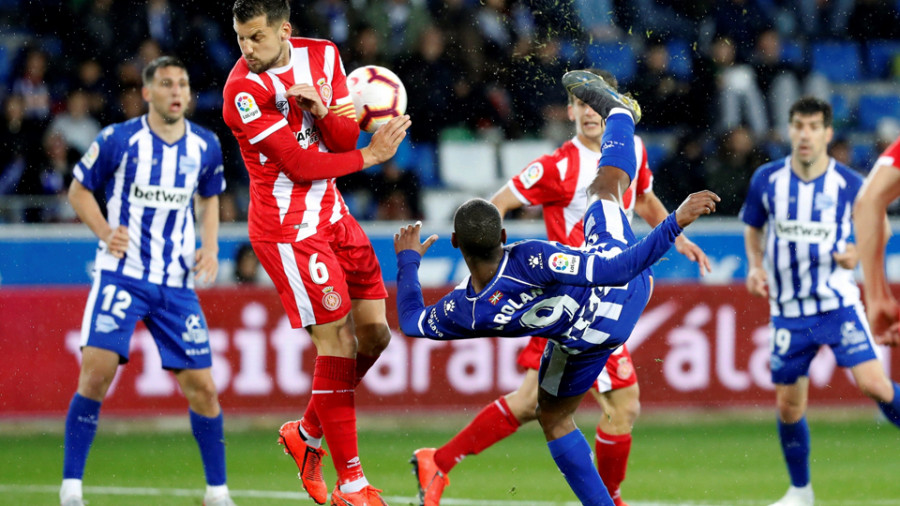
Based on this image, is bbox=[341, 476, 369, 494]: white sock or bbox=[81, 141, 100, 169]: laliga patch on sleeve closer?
bbox=[341, 476, 369, 494]: white sock

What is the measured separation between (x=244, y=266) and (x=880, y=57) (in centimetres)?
713

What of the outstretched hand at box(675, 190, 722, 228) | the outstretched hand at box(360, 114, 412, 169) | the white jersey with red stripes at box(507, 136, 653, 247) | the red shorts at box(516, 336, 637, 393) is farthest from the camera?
the white jersey with red stripes at box(507, 136, 653, 247)

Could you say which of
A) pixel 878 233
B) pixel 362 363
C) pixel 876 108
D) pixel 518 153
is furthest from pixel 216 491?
pixel 876 108

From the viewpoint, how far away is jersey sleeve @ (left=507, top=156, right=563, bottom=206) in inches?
236

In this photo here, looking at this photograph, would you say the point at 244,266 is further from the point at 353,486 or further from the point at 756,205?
the point at 353,486

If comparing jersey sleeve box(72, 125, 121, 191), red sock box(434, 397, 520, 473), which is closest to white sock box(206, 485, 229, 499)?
red sock box(434, 397, 520, 473)

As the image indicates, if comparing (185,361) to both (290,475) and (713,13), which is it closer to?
(290,475)

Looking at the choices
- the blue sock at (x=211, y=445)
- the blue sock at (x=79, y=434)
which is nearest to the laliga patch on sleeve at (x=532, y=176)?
the blue sock at (x=211, y=445)

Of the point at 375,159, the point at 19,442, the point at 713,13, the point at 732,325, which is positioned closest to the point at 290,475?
the point at 19,442

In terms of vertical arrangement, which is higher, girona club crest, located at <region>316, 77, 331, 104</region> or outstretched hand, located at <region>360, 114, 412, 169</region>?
girona club crest, located at <region>316, 77, 331, 104</region>

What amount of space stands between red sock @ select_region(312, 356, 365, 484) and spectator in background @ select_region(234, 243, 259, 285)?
15.3 feet

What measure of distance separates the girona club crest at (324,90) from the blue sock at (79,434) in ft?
6.82

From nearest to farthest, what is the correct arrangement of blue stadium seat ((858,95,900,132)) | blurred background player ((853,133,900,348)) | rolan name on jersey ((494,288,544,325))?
blurred background player ((853,133,900,348)), rolan name on jersey ((494,288,544,325)), blue stadium seat ((858,95,900,132))

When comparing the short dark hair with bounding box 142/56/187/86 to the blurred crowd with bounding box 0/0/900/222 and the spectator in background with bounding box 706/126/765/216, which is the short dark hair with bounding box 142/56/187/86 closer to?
the blurred crowd with bounding box 0/0/900/222
